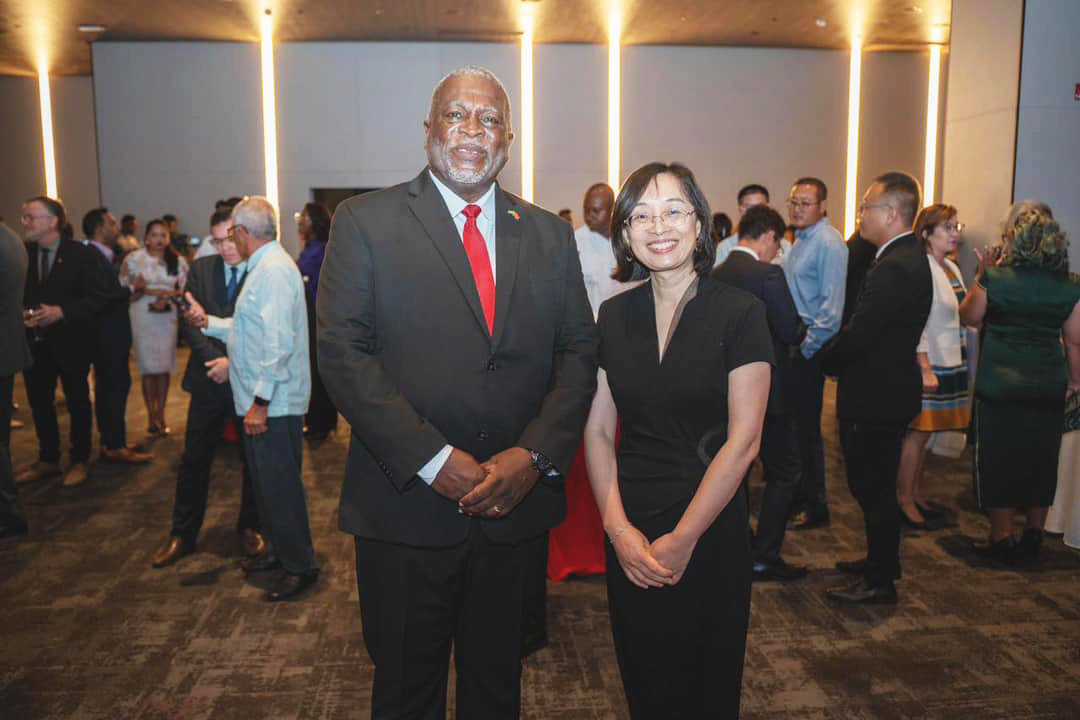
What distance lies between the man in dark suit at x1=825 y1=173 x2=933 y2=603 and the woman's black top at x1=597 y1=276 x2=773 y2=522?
4.87ft

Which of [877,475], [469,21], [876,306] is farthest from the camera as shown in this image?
[469,21]

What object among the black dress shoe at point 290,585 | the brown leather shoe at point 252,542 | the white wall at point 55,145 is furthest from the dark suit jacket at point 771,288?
the white wall at point 55,145

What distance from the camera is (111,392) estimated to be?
17.5ft

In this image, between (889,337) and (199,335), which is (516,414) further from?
(199,335)

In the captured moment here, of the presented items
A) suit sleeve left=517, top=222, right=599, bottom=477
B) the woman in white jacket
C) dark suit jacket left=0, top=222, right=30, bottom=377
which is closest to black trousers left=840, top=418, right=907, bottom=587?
the woman in white jacket

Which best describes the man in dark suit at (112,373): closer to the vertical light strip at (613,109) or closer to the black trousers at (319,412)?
the black trousers at (319,412)

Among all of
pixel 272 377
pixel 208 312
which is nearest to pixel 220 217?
pixel 208 312

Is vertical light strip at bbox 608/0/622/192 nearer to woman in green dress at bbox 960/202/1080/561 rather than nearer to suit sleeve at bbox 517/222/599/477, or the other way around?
woman in green dress at bbox 960/202/1080/561

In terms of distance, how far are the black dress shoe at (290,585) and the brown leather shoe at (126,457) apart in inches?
94.7

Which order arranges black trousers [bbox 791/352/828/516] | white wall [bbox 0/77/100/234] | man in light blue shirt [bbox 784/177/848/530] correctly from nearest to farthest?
man in light blue shirt [bbox 784/177/848/530] < black trousers [bbox 791/352/828/516] < white wall [bbox 0/77/100/234]

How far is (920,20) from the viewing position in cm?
959

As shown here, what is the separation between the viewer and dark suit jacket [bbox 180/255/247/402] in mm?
3592

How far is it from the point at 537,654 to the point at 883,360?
1.65 meters

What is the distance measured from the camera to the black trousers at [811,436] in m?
4.12
